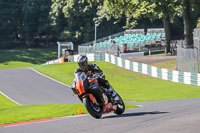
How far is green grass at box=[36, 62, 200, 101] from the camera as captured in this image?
23266 mm

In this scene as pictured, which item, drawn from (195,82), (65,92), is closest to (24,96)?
(65,92)

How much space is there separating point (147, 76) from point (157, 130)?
81.4ft

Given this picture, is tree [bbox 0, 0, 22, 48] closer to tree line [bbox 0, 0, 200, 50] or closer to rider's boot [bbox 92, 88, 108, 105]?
tree line [bbox 0, 0, 200, 50]

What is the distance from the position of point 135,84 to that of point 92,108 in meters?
19.1

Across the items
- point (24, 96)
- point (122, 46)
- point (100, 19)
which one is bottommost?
point (24, 96)

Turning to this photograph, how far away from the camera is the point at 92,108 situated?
11.4m

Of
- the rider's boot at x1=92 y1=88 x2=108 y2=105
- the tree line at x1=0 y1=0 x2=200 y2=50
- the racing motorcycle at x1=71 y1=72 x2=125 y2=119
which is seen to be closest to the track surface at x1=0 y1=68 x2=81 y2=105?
the racing motorcycle at x1=71 y1=72 x2=125 y2=119

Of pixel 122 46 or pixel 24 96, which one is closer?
pixel 24 96

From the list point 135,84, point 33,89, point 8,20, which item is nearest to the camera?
point 33,89

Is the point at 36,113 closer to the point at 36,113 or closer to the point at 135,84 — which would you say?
the point at 36,113

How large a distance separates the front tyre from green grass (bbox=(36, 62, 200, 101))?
33.8 ft

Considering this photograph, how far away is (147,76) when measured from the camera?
33.3 meters

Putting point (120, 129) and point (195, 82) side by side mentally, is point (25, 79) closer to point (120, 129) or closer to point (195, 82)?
point (195, 82)

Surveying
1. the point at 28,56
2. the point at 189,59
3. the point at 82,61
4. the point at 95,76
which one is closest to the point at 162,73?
the point at 189,59
